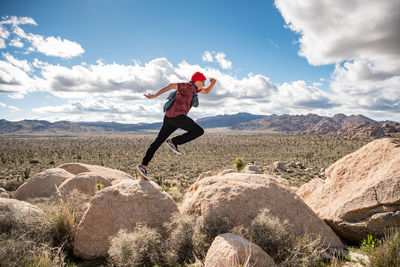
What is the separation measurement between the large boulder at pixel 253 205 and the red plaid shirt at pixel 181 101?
186 cm

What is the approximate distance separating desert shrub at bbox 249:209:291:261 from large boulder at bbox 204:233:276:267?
0.43 meters

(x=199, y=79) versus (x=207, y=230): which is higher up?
(x=199, y=79)

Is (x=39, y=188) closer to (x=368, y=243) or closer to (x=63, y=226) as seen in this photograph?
(x=63, y=226)

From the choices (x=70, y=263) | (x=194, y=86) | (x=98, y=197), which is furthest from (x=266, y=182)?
(x=70, y=263)

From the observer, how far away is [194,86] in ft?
18.5

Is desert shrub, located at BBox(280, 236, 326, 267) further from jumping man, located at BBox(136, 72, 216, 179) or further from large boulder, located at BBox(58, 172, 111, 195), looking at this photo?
large boulder, located at BBox(58, 172, 111, 195)

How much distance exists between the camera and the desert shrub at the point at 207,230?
14.0ft

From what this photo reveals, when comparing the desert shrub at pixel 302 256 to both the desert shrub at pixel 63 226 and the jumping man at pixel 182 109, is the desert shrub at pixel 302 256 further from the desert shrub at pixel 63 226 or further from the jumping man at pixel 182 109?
the desert shrub at pixel 63 226

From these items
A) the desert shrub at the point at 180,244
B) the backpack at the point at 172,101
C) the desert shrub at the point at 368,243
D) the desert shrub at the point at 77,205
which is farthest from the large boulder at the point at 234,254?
the desert shrub at the point at 77,205

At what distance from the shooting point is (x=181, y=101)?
5.52 m

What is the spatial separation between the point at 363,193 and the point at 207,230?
3390 mm

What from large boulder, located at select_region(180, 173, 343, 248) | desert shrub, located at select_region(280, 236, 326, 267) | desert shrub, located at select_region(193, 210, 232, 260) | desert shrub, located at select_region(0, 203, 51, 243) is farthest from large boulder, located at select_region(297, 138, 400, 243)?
desert shrub, located at select_region(0, 203, 51, 243)

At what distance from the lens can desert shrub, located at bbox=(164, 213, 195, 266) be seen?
423 cm

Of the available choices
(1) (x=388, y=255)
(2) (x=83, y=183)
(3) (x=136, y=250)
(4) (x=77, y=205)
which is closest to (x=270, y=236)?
(1) (x=388, y=255)
